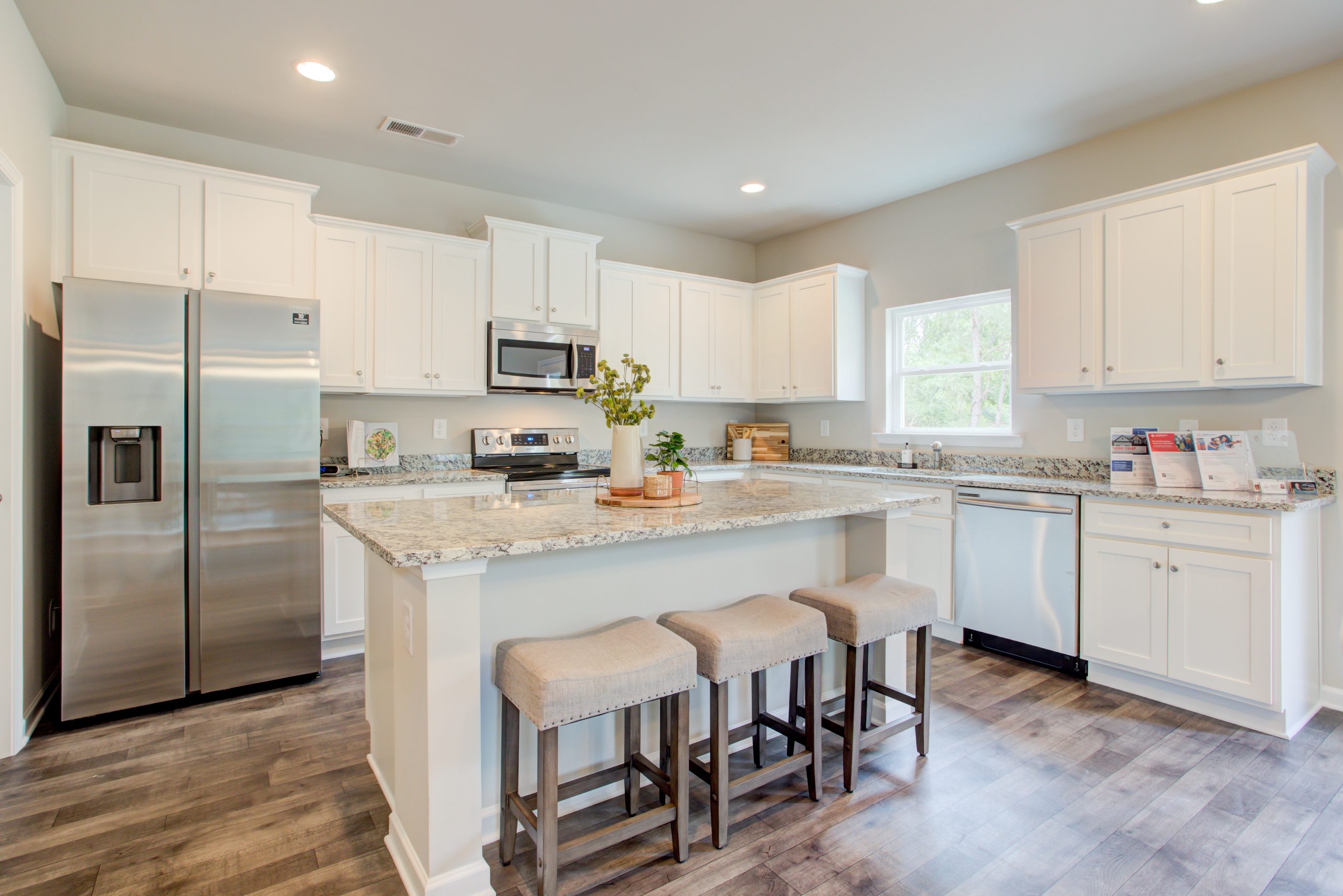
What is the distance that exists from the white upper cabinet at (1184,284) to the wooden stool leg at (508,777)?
3.10m

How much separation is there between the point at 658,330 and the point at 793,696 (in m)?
3.07

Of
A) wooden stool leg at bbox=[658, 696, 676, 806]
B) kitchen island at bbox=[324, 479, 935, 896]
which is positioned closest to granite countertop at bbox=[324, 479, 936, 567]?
kitchen island at bbox=[324, 479, 935, 896]

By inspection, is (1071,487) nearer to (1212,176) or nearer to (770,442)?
(1212,176)

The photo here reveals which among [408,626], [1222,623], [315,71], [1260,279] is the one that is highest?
[315,71]

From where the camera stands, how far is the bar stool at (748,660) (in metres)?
1.81

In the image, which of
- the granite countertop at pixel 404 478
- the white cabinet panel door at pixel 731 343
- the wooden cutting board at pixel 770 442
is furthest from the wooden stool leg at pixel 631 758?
the wooden cutting board at pixel 770 442

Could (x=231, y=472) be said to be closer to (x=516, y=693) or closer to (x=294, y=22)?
Answer: (x=294, y=22)

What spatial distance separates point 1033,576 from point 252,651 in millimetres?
3584

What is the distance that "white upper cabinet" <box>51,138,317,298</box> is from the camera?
2.85m

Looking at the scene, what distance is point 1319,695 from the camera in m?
2.79

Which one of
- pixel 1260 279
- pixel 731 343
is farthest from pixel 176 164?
pixel 1260 279

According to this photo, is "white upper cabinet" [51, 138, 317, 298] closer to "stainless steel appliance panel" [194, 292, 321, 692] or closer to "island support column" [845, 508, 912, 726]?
"stainless steel appliance panel" [194, 292, 321, 692]

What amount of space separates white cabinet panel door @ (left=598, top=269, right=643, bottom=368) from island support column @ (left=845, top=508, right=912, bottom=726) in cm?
242

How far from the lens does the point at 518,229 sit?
13.4 feet
